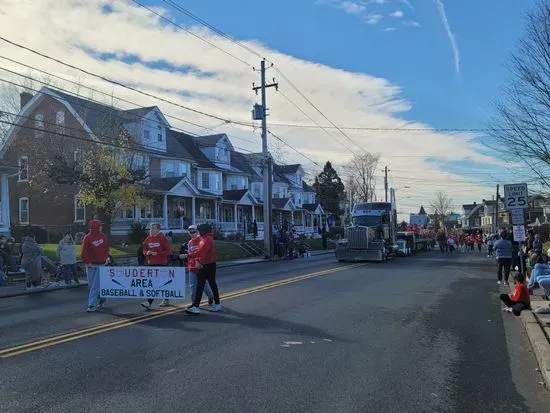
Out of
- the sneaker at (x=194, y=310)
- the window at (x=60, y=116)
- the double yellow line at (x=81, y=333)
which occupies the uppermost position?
the window at (x=60, y=116)

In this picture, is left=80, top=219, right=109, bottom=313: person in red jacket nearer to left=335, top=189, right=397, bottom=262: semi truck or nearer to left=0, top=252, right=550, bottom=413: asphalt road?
left=0, top=252, right=550, bottom=413: asphalt road

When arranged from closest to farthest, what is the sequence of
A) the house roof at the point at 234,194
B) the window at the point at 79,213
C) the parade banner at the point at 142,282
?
the parade banner at the point at 142,282, the window at the point at 79,213, the house roof at the point at 234,194

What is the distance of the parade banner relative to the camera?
37.9ft

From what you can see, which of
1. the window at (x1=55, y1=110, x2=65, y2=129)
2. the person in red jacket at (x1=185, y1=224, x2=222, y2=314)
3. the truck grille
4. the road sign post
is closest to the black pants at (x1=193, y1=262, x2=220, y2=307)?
the person in red jacket at (x1=185, y1=224, x2=222, y2=314)

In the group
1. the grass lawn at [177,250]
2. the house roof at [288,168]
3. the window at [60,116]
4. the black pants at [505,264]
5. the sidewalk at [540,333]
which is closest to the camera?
the sidewalk at [540,333]

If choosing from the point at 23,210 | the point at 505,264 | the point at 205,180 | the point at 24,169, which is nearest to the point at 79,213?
the point at 24,169

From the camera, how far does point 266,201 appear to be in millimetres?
35500

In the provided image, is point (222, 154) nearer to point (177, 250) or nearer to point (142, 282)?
point (177, 250)

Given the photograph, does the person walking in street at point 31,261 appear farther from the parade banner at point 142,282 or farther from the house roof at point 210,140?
the house roof at point 210,140

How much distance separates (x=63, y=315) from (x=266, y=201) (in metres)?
24.8

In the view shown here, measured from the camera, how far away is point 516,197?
1538 cm

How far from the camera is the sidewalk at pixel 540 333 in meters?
6.99

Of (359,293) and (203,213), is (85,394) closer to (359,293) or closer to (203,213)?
(359,293)

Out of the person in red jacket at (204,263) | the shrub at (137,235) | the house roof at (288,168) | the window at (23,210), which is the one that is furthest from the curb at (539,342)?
the house roof at (288,168)
